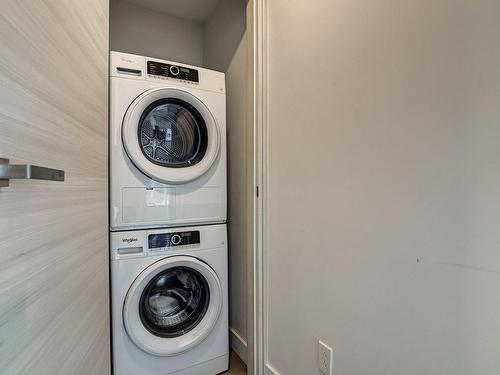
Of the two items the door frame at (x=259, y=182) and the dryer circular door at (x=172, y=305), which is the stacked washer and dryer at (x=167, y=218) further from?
the door frame at (x=259, y=182)

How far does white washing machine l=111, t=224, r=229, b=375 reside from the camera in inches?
47.8

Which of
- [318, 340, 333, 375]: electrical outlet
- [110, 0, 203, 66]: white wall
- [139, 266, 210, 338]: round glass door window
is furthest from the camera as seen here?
[110, 0, 203, 66]: white wall

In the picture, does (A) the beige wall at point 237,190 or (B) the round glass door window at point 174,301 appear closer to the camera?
(B) the round glass door window at point 174,301

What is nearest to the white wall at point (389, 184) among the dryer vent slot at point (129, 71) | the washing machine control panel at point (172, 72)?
the washing machine control panel at point (172, 72)

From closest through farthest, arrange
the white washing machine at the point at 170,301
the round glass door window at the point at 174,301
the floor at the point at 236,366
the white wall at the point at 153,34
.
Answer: the white washing machine at the point at 170,301 → the round glass door window at the point at 174,301 → the floor at the point at 236,366 → the white wall at the point at 153,34

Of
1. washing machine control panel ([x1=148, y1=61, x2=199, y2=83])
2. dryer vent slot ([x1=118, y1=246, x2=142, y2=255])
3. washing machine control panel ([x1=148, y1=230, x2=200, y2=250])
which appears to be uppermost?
washing machine control panel ([x1=148, y1=61, x2=199, y2=83])

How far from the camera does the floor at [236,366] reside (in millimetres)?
1482

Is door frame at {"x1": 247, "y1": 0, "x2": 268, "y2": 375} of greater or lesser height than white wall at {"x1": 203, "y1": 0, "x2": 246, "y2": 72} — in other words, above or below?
below

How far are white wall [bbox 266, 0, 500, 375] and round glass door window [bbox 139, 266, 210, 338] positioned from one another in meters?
0.51

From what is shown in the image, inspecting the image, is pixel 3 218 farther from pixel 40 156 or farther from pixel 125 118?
pixel 125 118

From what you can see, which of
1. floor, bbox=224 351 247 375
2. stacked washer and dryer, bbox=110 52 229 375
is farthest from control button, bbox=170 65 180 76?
floor, bbox=224 351 247 375

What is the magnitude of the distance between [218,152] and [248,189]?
276 millimetres

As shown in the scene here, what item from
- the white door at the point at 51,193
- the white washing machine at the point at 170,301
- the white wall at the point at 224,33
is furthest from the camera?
the white wall at the point at 224,33

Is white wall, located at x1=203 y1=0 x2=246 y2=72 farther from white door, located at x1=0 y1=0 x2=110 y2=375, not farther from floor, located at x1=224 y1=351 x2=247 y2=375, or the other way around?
floor, located at x1=224 y1=351 x2=247 y2=375
